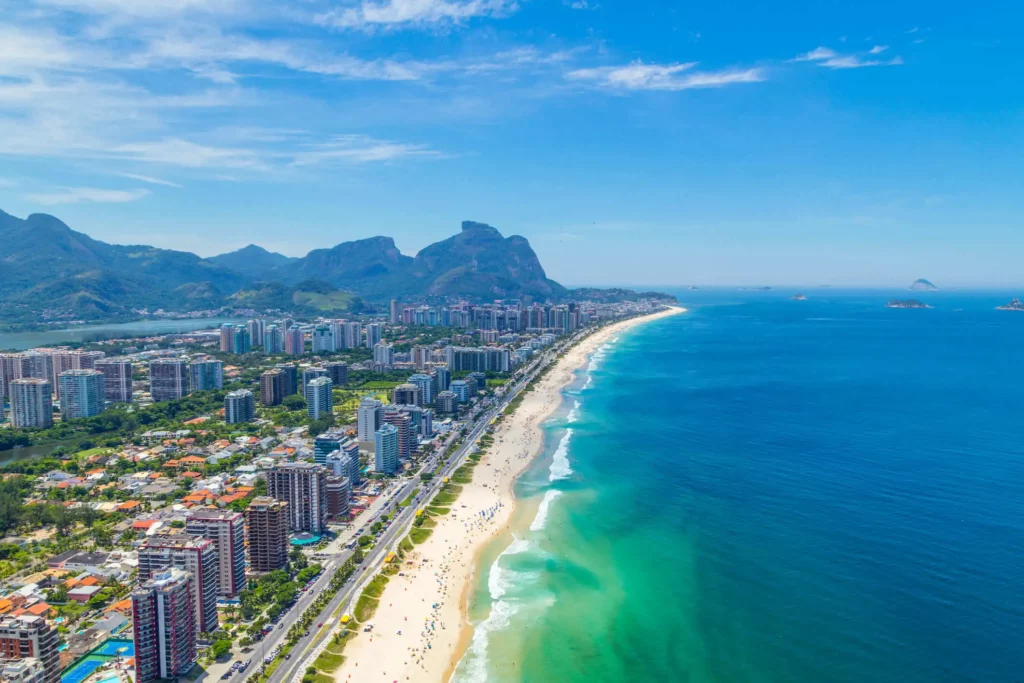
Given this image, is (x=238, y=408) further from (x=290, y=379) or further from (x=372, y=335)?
(x=372, y=335)

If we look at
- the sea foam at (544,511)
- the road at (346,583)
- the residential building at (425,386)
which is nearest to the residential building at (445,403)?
the residential building at (425,386)

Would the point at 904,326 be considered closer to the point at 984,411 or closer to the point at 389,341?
the point at 984,411

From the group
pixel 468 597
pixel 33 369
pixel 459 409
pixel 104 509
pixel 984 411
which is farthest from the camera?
pixel 33 369

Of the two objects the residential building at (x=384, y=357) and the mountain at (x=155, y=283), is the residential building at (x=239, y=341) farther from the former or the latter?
the mountain at (x=155, y=283)

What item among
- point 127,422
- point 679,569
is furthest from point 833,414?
point 127,422

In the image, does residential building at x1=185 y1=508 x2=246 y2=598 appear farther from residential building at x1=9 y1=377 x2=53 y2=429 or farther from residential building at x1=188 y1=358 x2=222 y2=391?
residential building at x1=188 y1=358 x2=222 y2=391
